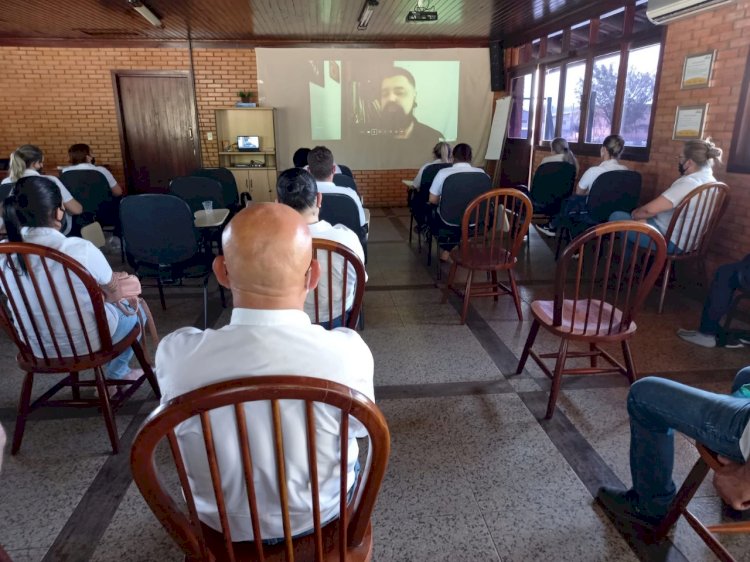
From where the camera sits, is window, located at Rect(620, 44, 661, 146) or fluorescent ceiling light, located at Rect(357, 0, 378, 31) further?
fluorescent ceiling light, located at Rect(357, 0, 378, 31)

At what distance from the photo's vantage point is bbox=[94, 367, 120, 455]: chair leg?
6.23ft

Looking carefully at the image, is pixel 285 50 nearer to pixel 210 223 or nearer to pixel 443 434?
pixel 210 223

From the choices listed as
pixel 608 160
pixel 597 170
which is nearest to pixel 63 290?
pixel 597 170

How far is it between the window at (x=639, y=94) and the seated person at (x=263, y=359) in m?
4.63

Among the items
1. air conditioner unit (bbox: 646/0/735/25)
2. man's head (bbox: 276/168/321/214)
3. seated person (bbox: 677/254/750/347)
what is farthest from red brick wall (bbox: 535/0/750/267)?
man's head (bbox: 276/168/321/214)

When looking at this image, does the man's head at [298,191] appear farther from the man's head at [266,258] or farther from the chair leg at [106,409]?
the man's head at [266,258]

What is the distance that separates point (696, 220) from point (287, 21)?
199 inches

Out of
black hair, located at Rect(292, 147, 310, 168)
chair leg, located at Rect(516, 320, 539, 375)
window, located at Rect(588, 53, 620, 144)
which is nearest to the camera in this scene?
chair leg, located at Rect(516, 320, 539, 375)

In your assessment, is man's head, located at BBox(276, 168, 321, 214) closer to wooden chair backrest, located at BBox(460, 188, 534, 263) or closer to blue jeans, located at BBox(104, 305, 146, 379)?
blue jeans, located at BBox(104, 305, 146, 379)

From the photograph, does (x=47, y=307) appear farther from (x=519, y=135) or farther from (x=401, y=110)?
(x=519, y=135)

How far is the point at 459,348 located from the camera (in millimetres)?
2854

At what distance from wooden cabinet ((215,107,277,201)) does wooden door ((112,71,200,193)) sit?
440mm

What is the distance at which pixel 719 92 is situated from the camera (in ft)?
11.8

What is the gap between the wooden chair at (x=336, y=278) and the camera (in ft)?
5.88
